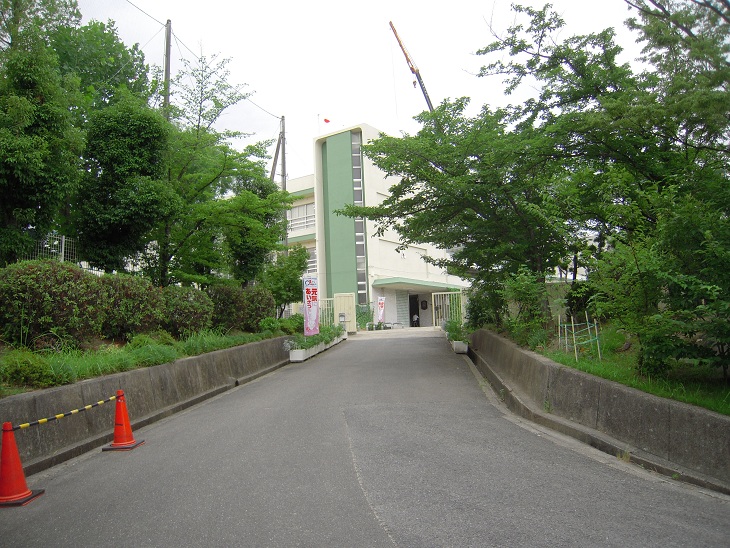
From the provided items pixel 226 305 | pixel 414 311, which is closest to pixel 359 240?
pixel 414 311

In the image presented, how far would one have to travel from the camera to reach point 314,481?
18.0ft

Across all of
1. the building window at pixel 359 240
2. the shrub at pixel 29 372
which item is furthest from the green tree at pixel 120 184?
the building window at pixel 359 240

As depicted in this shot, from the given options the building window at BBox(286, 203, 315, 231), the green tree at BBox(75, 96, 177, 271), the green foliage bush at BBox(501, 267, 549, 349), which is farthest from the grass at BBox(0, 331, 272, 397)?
the building window at BBox(286, 203, 315, 231)

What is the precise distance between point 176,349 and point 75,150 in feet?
15.7

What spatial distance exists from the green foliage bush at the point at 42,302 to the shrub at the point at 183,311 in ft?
11.3

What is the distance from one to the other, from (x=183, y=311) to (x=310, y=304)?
7062 millimetres

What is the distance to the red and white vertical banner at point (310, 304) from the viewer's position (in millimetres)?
20297

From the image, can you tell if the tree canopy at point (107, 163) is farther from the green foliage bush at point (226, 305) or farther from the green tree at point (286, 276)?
the green tree at point (286, 276)

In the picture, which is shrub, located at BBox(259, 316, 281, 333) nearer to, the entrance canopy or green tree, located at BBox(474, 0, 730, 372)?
green tree, located at BBox(474, 0, 730, 372)

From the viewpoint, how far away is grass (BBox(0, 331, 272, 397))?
750cm

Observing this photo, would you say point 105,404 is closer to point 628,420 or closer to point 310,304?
point 628,420

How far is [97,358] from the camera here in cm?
913

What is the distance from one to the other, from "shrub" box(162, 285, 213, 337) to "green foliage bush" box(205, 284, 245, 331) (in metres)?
2.15

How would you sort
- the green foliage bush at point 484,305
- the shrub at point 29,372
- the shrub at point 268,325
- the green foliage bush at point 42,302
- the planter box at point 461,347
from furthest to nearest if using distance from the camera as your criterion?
the planter box at point 461,347
the shrub at point 268,325
the green foliage bush at point 484,305
the green foliage bush at point 42,302
the shrub at point 29,372
